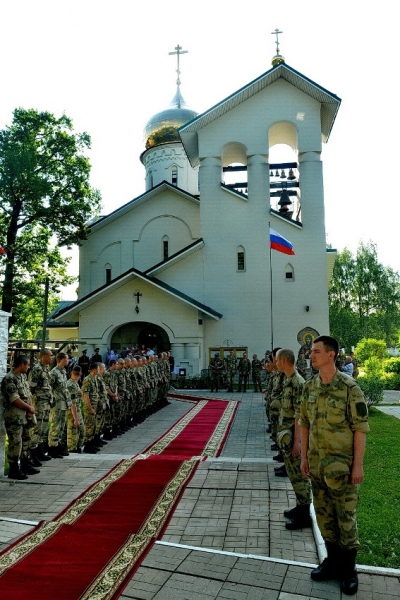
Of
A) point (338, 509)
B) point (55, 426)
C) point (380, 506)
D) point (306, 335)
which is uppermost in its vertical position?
point (306, 335)

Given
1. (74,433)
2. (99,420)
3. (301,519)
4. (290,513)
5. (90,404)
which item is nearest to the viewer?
(301,519)

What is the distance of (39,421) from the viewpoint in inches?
301

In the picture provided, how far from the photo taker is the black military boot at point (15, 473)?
673 cm

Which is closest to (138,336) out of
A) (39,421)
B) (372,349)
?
(372,349)

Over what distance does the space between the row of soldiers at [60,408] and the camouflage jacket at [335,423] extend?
446 centimetres

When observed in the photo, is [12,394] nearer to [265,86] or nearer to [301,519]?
[301,519]

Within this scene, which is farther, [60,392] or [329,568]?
[60,392]

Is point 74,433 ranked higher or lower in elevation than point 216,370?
lower

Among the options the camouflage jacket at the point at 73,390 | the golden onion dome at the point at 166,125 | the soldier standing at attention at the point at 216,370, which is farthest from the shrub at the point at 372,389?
the golden onion dome at the point at 166,125

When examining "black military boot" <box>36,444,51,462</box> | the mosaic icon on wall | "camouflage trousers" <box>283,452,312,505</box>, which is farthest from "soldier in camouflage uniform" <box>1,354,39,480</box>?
the mosaic icon on wall

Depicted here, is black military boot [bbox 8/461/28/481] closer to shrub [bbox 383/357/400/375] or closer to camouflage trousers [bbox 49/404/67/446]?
camouflage trousers [bbox 49/404/67/446]

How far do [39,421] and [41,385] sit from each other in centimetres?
58

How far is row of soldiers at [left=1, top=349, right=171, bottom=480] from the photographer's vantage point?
6.80 meters

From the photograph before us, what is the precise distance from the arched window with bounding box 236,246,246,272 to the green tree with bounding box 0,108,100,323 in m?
8.58
